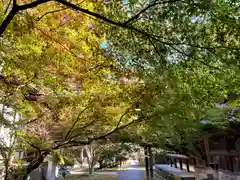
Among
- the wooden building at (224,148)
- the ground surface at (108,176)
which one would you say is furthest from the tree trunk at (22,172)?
the ground surface at (108,176)

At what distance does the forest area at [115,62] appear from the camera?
1974mm

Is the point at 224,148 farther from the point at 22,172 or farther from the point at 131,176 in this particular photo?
the point at 131,176

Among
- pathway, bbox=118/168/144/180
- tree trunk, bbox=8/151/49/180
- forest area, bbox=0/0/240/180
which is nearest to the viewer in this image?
forest area, bbox=0/0/240/180

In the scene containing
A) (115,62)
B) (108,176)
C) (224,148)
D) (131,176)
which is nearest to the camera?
(115,62)

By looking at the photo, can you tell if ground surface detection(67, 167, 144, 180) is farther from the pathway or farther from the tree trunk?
the tree trunk

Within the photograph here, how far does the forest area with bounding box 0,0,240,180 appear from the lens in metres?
1.97

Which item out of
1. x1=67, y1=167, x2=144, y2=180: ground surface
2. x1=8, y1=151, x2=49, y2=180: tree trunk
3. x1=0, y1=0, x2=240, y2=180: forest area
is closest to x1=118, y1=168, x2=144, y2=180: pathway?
x1=67, y1=167, x2=144, y2=180: ground surface

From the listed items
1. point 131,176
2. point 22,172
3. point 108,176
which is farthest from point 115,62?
point 131,176

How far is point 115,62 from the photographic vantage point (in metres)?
2.96

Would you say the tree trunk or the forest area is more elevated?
the forest area

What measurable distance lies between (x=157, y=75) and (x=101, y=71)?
37.0 inches

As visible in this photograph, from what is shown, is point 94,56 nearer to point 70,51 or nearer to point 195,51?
point 70,51

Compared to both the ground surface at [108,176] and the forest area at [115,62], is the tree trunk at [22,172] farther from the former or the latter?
the ground surface at [108,176]

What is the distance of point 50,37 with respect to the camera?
9.70 feet
